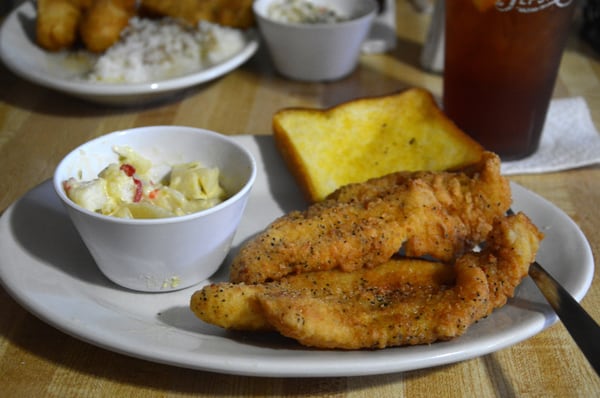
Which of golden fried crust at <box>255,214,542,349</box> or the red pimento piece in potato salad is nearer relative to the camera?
golden fried crust at <box>255,214,542,349</box>

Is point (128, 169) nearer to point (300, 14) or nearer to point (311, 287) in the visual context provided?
point (311, 287)

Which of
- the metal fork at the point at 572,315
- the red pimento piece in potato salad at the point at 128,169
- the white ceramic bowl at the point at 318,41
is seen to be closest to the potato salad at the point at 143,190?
the red pimento piece in potato salad at the point at 128,169

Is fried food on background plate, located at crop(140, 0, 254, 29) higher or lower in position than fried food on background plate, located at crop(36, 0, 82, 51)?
lower

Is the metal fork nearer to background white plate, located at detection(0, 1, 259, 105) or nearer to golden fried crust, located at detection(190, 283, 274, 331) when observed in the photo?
golden fried crust, located at detection(190, 283, 274, 331)

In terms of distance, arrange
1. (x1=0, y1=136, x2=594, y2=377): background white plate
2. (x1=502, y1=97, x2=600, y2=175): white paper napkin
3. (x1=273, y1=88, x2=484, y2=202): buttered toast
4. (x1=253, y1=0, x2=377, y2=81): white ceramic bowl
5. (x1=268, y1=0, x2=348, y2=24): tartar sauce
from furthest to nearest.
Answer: (x1=268, y1=0, x2=348, y2=24): tartar sauce < (x1=253, y1=0, x2=377, y2=81): white ceramic bowl < (x1=502, y1=97, x2=600, y2=175): white paper napkin < (x1=273, y1=88, x2=484, y2=202): buttered toast < (x1=0, y1=136, x2=594, y2=377): background white plate

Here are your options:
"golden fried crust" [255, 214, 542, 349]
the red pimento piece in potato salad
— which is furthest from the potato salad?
"golden fried crust" [255, 214, 542, 349]

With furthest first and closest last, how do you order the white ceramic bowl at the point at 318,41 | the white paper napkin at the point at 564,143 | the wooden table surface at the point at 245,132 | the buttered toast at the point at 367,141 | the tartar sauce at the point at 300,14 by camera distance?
the tartar sauce at the point at 300,14 → the white ceramic bowl at the point at 318,41 → the white paper napkin at the point at 564,143 → the buttered toast at the point at 367,141 → the wooden table surface at the point at 245,132

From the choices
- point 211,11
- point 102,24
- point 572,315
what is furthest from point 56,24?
point 572,315

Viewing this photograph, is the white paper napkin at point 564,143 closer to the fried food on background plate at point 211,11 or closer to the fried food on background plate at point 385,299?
the fried food on background plate at point 385,299
